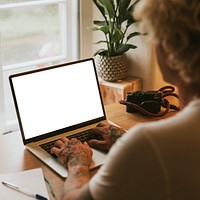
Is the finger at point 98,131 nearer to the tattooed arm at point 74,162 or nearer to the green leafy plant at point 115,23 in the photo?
the tattooed arm at point 74,162

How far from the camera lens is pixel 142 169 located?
101cm

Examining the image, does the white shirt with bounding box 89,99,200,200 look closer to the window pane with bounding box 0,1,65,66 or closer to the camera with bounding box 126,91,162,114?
the camera with bounding box 126,91,162,114

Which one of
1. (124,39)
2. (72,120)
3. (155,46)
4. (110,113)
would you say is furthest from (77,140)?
(124,39)

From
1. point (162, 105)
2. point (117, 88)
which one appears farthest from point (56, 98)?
point (117, 88)

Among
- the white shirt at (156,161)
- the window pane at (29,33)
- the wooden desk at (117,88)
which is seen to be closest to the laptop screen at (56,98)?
the white shirt at (156,161)

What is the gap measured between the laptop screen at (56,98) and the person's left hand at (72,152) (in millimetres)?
142

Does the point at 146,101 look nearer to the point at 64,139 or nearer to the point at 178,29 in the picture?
the point at 64,139

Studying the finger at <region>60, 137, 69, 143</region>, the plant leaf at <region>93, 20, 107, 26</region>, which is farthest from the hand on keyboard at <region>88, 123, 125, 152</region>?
the plant leaf at <region>93, 20, 107, 26</region>

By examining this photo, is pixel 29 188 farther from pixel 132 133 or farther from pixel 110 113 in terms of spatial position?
pixel 110 113

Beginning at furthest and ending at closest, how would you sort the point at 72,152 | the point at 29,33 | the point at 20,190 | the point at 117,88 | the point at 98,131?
1. the point at 29,33
2. the point at 117,88
3. the point at 98,131
4. the point at 72,152
5. the point at 20,190

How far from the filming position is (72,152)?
5.10ft

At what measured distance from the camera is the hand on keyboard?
1.69 meters

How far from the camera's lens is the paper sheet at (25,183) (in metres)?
1.41

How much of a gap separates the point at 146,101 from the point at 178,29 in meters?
1.07
